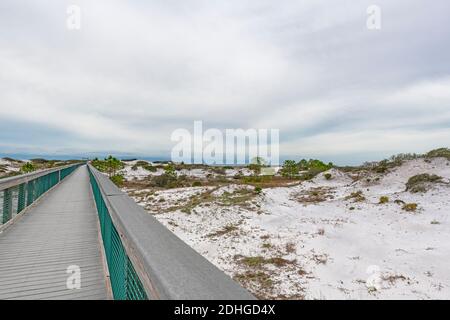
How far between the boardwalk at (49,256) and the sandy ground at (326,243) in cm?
490

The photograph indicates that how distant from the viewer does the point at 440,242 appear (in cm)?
1161

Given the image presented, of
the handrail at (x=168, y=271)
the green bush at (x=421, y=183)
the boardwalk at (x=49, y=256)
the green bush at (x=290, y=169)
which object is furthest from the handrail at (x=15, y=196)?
the green bush at (x=290, y=169)

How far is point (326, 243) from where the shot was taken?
39.4 ft

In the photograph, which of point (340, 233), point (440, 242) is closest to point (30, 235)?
point (340, 233)

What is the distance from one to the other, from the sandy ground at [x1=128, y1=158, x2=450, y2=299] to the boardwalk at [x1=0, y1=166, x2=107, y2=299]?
16.1ft

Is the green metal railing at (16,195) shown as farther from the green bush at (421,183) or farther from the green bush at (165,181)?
the green bush at (165,181)

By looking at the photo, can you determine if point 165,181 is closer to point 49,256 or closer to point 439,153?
point 439,153

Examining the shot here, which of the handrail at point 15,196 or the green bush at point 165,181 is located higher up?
the handrail at point 15,196

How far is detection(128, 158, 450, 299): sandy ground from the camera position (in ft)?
27.5

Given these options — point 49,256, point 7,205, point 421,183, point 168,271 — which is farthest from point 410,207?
point 168,271

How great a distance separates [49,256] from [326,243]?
33.9 ft

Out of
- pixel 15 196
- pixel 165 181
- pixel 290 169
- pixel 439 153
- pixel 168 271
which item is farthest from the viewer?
pixel 290 169

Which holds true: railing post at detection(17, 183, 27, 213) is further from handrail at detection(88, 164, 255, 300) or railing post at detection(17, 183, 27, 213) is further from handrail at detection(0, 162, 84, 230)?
handrail at detection(88, 164, 255, 300)

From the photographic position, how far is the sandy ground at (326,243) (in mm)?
8391
